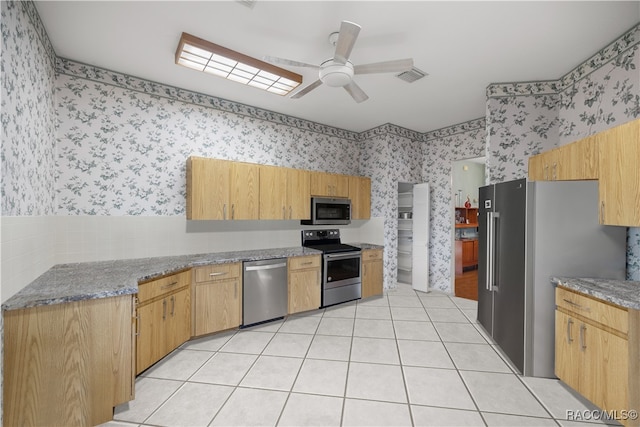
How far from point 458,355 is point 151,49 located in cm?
400

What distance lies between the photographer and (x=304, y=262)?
11.1 feet

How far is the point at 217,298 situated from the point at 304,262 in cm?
113

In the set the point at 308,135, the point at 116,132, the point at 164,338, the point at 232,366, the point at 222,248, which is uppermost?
the point at 308,135

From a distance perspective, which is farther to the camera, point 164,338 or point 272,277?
point 272,277

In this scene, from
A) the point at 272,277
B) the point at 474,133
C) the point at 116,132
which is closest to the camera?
the point at 116,132

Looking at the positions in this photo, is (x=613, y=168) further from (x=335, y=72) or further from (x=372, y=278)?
(x=372, y=278)

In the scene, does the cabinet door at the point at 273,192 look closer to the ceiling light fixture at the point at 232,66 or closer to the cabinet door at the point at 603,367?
the ceiling light fixture at the point at 232,66

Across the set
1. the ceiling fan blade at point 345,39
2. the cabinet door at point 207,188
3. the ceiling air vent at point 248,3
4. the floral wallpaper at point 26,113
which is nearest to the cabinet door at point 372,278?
the cabinet door at point 207,188

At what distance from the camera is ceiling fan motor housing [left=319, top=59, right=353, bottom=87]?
199 cm

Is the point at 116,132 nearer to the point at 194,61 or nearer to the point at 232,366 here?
the point at 194,61

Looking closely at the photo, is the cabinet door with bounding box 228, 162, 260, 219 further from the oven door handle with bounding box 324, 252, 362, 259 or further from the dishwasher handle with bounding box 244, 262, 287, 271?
the oven door handle with bounding box 324, 252, 362, 259

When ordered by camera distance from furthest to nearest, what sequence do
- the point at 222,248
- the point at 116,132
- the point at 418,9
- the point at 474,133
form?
the point at 474,133, the point at 222,248, the point at 116,132, the point at 418,9

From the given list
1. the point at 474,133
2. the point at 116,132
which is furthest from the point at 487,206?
the point at 116,132

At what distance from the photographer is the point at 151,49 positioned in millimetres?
2352
